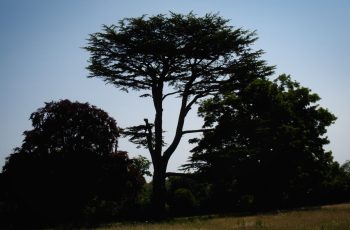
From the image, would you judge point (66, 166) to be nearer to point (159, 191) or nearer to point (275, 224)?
point (159, 191)

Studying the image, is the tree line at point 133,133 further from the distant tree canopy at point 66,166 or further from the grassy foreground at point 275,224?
the grassy foreground at point 275,224

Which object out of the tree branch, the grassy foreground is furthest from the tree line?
the grassy foreground

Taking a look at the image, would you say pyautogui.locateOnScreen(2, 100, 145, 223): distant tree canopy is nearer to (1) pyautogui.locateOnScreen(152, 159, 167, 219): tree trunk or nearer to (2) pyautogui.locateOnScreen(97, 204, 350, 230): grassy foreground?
(1) pyautogui.locateOnScreen(152, 159, 167, 219): tree trunk

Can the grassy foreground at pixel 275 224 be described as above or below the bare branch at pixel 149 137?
below

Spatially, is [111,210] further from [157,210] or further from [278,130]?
[278,130]

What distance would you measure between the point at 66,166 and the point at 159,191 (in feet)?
19.3

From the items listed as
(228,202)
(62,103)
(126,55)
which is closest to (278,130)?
(228,202)

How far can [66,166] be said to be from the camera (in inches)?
902

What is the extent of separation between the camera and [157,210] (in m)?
24.0

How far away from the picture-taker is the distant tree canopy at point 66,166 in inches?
875

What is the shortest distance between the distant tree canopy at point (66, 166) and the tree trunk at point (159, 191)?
3.69 feet

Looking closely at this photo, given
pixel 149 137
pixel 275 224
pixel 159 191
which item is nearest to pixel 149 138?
pixel 149 137

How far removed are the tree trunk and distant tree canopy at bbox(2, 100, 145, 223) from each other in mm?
1125

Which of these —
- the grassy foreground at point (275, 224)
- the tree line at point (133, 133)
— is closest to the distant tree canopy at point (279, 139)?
the tree line at point (133, 133)
